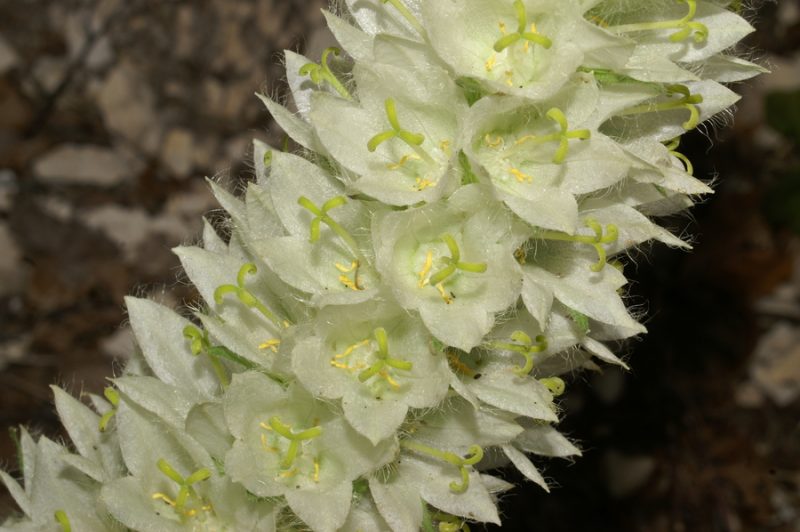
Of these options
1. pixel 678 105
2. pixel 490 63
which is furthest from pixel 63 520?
pixel 678 105

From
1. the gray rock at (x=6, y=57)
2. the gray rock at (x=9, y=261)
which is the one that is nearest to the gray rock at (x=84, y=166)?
the gray rock at (x=9, y=261)

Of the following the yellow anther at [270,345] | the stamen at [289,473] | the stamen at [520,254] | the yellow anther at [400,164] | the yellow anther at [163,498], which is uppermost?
the yellow anther at [400,164]

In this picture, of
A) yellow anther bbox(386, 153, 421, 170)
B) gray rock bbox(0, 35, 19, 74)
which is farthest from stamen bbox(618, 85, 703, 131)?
gray rock bbox(0, 35, 19, 74)

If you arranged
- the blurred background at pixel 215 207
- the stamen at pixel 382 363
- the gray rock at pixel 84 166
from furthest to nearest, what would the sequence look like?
the gray rock at pixel 84 166, the blurred background at pixel 215 207, the stamen at pixel 382 363

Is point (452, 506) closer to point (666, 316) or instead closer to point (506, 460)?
point (506, 460)

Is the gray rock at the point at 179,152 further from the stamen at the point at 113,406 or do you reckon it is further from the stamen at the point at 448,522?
the stamen at the point at 448,522

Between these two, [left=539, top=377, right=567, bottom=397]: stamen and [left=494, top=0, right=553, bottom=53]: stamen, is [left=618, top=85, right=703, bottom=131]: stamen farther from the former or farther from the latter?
[left=539, top=377, right=567, bottom=397]: stamen

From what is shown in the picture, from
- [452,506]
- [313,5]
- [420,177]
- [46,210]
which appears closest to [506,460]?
[452,506]
